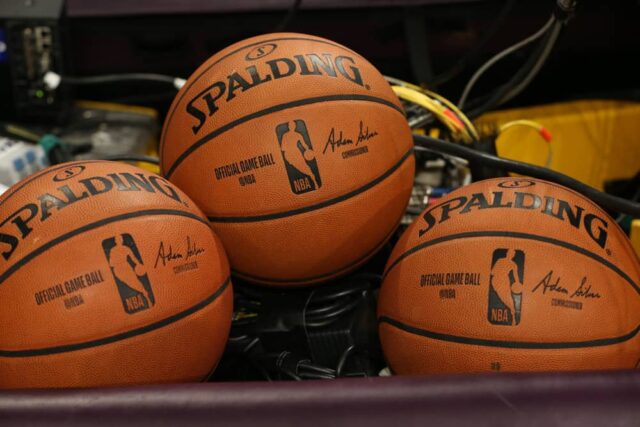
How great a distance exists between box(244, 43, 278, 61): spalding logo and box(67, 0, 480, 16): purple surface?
0.79 metres

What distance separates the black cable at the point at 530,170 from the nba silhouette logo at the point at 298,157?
349 millimetres

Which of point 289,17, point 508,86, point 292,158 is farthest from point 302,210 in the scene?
point 289,17

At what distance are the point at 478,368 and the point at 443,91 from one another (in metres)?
1.22

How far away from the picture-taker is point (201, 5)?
1.92m

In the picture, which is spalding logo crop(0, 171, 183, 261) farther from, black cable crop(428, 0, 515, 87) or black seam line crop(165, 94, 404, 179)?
black cable crop(428, 0, 515, 87)

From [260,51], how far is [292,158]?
18 centimetres

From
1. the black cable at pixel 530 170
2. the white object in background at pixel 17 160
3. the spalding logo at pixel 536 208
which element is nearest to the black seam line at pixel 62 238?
the spalding logo at pixel 536 208

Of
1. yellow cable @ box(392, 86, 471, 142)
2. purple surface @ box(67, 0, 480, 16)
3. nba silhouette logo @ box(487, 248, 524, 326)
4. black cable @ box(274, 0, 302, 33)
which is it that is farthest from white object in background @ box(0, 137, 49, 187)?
nba silhouette logo @ box(487, 248, 524, 326)

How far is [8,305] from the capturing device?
0.89m

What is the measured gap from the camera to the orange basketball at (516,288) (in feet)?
2.99

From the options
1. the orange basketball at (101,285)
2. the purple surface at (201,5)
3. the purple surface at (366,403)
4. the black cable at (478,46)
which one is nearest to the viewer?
the purple surface at (366,403)

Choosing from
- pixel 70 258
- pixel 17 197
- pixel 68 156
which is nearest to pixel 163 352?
pixel 70 258
